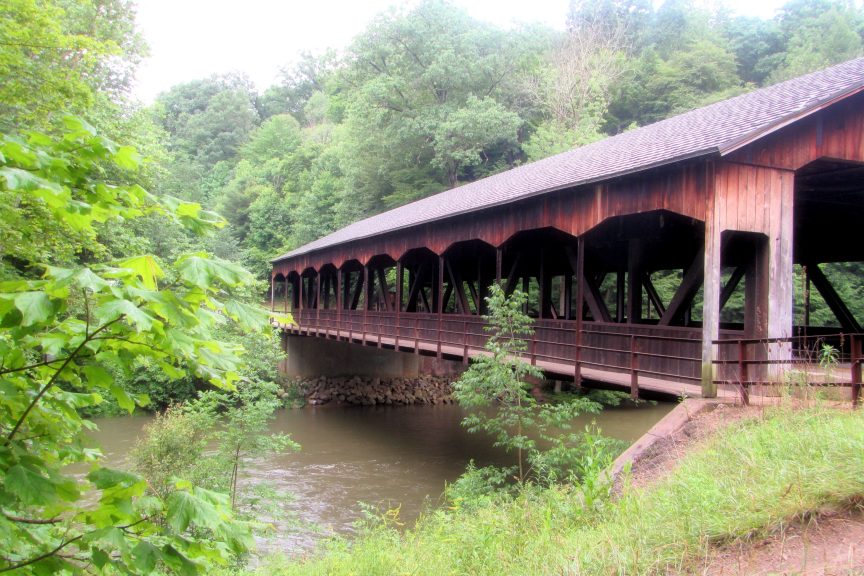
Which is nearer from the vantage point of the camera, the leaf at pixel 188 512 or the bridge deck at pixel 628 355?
the leaf at pixel 188 512

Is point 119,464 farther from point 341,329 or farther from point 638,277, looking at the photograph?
point 638,277

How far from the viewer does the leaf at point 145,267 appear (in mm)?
1777

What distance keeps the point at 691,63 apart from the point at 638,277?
32370 millimetres

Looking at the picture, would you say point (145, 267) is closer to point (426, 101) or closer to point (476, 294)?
point (476, 294)

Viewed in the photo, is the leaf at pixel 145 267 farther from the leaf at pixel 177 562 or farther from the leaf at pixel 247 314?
the leaf at pixel 177 562

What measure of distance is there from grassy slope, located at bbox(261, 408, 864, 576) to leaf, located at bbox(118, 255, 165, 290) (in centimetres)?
276

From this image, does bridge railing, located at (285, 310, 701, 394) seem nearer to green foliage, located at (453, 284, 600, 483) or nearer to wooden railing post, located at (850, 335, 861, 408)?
green foliage, located at (453, 284, 600, 483)

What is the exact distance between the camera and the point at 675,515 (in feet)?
12.8

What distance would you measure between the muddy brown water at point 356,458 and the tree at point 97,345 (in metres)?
6.99

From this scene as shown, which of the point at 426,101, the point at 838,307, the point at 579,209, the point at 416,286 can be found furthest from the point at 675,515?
the point at 426,101

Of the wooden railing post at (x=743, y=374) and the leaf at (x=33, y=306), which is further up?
the leaf at (x=33, y=306)

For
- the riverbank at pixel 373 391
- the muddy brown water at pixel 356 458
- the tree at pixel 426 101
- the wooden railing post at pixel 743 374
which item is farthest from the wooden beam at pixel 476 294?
the tree at pixel 426 101

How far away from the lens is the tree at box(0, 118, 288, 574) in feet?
5.66

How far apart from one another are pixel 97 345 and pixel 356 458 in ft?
50.6
